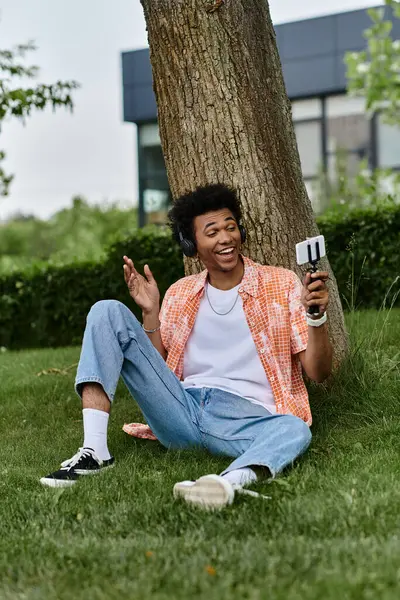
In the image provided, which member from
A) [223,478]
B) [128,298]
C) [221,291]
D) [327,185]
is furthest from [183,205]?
[327,185]

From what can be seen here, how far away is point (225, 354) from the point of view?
4586 millimetres

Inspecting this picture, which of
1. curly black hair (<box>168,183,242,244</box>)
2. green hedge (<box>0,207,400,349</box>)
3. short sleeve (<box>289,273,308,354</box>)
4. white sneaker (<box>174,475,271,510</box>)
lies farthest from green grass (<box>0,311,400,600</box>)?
green hedge (<box>0,207,400,349</box>)

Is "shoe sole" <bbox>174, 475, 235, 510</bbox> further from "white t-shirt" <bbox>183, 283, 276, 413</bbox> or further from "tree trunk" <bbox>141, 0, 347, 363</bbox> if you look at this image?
"tree trunk" <bbox>141, 0, 347, 363</bbox>

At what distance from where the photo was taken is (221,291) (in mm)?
4742

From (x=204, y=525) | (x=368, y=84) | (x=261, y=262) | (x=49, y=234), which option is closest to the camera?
(x=204, y=525)

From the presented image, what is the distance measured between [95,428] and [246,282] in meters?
1.05

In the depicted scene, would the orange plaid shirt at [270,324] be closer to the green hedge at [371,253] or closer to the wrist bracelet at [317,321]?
the wrist bracelet at [317,321]

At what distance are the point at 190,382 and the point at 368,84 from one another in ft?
49.0

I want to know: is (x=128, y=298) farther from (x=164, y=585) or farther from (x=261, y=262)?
(x=164, y=585)

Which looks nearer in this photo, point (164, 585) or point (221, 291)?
point (164, 585)

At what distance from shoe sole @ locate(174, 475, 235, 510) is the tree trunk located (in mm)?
2158

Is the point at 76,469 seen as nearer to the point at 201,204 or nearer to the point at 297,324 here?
the point at 297,324

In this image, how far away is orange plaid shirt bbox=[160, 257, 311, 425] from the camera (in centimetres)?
448

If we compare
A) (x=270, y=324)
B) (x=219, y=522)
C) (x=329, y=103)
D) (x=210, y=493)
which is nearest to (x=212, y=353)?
(x=270, y=324)
